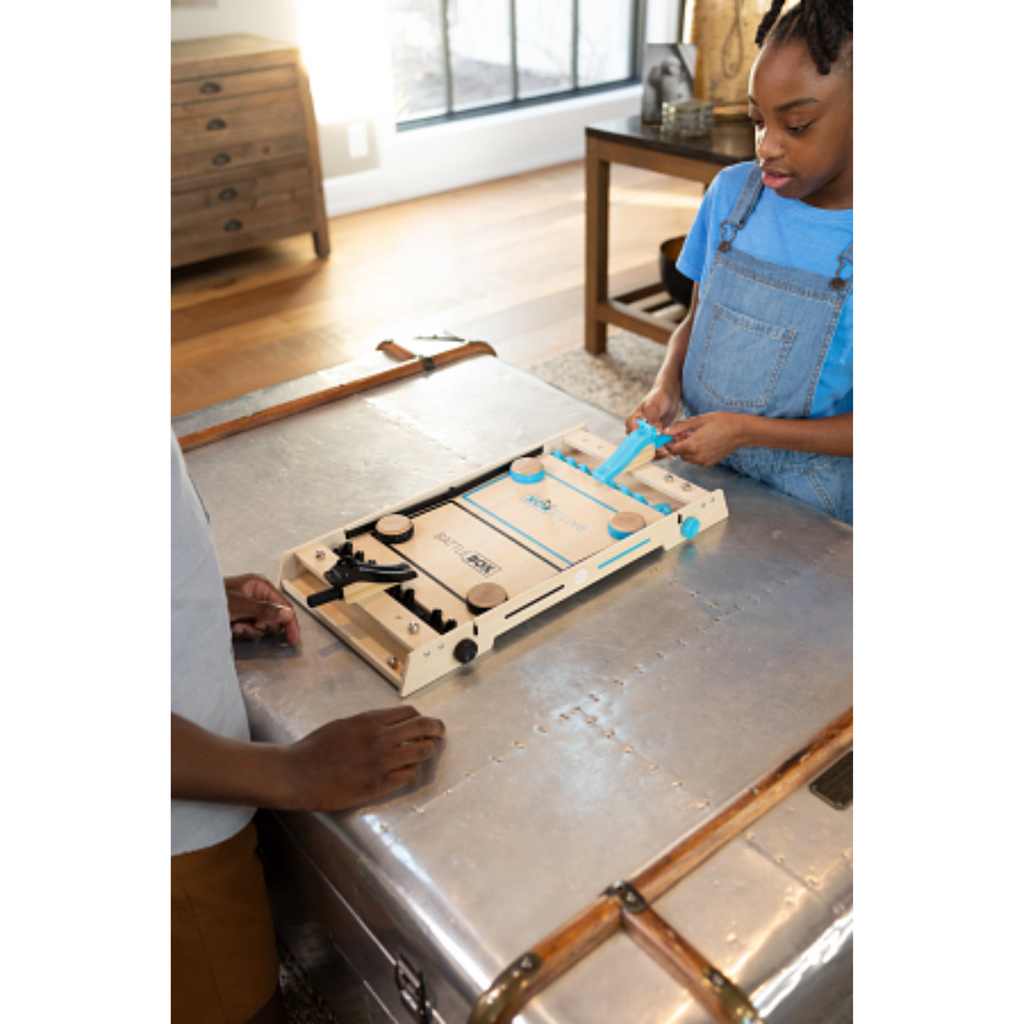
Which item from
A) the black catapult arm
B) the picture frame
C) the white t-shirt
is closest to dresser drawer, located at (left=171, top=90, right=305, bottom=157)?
the picture frame

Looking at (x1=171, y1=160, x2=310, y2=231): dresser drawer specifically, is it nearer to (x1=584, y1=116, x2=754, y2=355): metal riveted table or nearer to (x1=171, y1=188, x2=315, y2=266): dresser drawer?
(x1=171, y1=188, x2=315, y2=266): dresser drawer

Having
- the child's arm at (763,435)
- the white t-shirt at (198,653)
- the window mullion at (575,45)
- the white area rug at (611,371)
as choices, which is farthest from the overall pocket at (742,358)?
the window mullion at (575,45)

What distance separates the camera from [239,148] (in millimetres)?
3889

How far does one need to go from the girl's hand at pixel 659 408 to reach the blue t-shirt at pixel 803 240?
0.20 m

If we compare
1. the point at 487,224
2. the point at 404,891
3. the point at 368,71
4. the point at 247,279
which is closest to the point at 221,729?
the point at 404,891

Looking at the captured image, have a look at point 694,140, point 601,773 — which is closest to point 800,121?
point 601,773

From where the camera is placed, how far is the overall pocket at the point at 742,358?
5.01ft

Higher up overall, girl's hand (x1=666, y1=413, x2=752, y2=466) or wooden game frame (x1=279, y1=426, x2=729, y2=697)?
girl's hand (x1=666, y1=413, x2=752, y2=466)

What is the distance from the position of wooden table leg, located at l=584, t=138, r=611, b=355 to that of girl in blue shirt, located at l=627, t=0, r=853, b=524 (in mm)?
1533

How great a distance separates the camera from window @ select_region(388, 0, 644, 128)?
5.03 meters

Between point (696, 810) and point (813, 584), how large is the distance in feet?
1.45

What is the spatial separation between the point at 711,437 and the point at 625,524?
23 cm

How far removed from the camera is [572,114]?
5.52m

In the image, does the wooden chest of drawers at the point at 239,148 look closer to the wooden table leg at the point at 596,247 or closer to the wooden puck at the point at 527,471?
the wooden table leg at the point at 596,247
